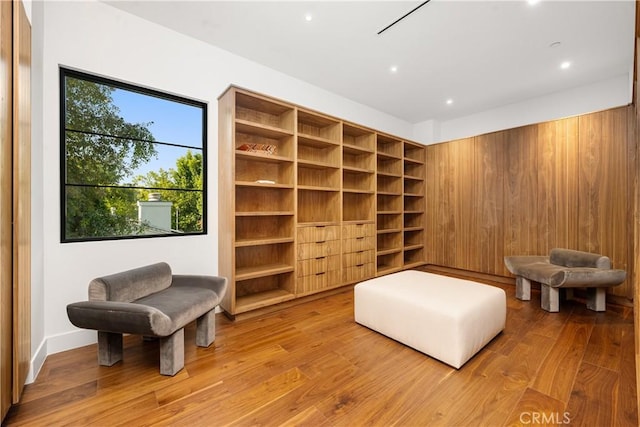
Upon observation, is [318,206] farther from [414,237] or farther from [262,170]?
[414,237]

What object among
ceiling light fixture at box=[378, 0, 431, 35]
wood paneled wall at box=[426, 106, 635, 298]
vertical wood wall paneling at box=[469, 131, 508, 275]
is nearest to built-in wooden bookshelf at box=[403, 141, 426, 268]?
wood paneled wall at box=[426, 106, 635, 298]

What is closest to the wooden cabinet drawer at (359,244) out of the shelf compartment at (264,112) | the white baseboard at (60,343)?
the shelf compartment at (264,112)

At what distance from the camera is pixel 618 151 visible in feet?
9.56

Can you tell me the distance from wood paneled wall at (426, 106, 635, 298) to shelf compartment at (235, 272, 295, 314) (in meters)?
2.85

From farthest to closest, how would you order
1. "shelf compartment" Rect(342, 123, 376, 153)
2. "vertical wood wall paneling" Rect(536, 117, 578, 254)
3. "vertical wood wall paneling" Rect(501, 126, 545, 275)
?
"shelf compartment" Rect(342, 123, 376, 153)
"vertical wood wall paneling" Rect(501, 126, 545, 275)
"vertical wood wall paneling" Rect(536, 117, 578, 254)

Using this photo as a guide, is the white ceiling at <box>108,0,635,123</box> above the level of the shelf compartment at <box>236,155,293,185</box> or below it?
above

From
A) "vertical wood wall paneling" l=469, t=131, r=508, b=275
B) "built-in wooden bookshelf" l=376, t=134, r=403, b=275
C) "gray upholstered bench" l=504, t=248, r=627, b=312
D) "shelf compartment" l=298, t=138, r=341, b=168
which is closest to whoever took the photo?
"gray upholstered bench" l=504, t=248, r=627, b=312

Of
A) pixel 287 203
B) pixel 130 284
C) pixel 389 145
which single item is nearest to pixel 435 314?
pixel 287 203

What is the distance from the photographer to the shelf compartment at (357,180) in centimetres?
386

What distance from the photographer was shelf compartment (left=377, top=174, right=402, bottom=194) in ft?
14.1

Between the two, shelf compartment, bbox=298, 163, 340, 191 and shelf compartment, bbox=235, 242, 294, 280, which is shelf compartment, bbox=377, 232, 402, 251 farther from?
shelf compartment, bbox=235, 242, 294, 280

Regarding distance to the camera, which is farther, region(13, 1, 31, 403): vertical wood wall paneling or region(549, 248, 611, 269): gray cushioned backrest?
region(549, 248, 611, 269): gray cushioned backrest

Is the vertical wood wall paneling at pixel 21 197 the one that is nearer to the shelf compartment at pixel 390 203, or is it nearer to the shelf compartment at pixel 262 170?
the shelf compartment at pixel 262 170

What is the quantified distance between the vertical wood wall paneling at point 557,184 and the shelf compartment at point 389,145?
5.88ft
